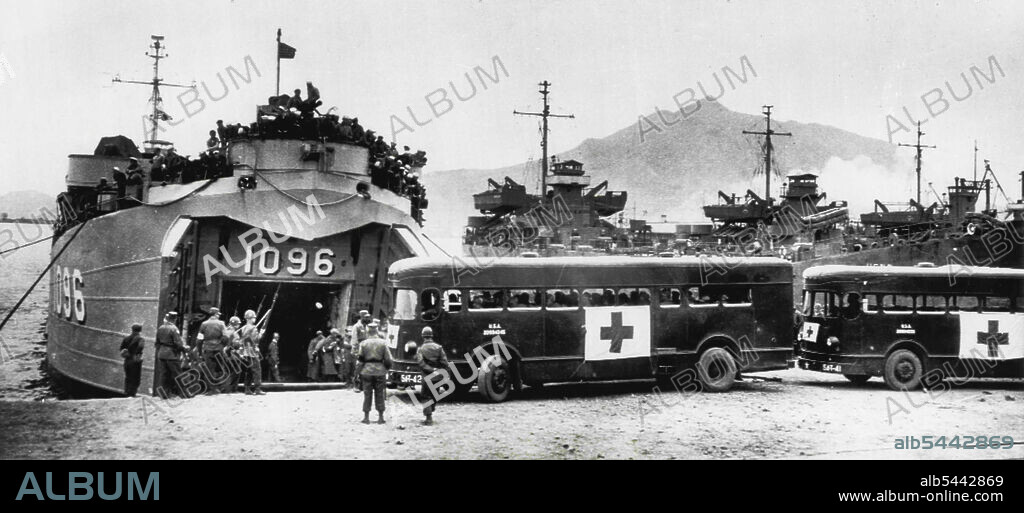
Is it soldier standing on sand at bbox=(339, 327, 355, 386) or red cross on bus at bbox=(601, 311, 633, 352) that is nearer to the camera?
red cross on bus at bbox=(601, 311, 633, 352)

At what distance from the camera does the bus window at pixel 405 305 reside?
11.7m

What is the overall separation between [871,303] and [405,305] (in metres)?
8.28

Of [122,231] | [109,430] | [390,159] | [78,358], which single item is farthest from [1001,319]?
[78,358]

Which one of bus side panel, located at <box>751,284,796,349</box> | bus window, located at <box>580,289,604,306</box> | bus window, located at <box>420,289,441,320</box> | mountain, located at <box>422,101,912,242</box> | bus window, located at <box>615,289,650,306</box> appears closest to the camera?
bus window, located at <box>420,289,441,320</box>

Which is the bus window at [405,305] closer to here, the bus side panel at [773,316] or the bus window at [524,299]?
the bus window at [524,299]

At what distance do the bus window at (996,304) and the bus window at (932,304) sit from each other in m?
0.75

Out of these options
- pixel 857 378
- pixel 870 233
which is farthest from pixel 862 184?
pixel 857 378

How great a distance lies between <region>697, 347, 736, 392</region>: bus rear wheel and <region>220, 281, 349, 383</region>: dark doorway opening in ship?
7.73 meters

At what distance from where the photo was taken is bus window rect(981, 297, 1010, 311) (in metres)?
13.4

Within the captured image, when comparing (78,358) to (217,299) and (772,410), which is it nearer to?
(217,299)

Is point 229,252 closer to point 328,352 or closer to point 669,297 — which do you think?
point 328,352

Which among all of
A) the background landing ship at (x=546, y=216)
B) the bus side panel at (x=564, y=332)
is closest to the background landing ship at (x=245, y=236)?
the bus side panel at (x=564, y=332)

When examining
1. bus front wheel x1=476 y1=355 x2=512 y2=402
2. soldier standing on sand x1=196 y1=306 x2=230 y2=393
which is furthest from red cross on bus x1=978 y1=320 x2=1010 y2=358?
soldier standing on sand x1=196 y1=306 x2=230 y2=393

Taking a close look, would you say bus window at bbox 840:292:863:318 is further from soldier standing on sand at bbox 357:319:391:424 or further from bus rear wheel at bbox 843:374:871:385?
soldier standing on sand at bbox 357:319:391:424
